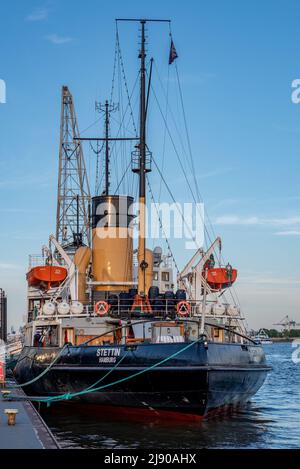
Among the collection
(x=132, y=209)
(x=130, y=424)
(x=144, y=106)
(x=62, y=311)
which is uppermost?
(x=144, y=106)

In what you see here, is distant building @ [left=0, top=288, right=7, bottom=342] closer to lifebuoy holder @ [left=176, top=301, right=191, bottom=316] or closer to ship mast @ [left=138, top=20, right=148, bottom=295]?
ship mast @ [left=138, top=20, right=148, bottom=295]

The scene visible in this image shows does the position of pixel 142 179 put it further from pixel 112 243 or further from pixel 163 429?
pixel 163 429

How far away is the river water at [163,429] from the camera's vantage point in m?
21.3

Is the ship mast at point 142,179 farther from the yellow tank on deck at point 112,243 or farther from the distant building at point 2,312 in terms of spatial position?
the distant building at point 2,312

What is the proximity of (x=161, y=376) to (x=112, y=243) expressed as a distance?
11.7 meters

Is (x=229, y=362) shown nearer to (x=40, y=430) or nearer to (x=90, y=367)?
(x=90, y=367)

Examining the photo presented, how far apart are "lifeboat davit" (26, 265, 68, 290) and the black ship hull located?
7.48 metres

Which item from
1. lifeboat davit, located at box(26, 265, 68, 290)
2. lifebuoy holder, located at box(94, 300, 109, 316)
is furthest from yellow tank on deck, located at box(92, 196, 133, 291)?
lifebuoy holder, located at box(94, 300, 109, 316)

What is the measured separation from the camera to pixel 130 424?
79.7 ft

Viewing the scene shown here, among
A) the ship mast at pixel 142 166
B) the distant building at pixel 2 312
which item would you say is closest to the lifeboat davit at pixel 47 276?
the ship mast at pixel 142 166
